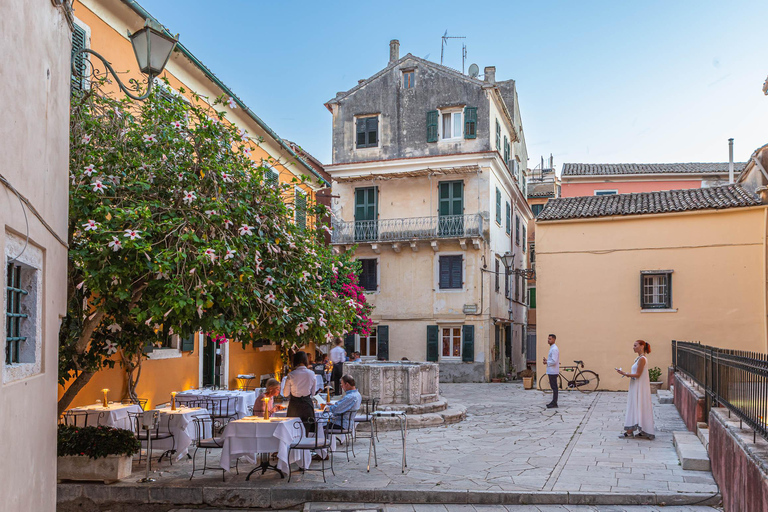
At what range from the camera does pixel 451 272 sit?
91.7 feet

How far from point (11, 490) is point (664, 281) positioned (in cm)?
2072

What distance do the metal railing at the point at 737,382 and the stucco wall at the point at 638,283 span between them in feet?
29.4

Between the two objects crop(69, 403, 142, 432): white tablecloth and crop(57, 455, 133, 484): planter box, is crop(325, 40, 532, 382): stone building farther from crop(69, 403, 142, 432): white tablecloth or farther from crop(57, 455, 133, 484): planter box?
crop(57, 455, 133, 484): planter box

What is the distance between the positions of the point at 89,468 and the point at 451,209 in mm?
20889

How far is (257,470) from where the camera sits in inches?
383

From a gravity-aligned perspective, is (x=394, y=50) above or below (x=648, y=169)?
above

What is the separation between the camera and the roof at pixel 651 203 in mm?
21678

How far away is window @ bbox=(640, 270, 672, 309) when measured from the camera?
2198 centimetres

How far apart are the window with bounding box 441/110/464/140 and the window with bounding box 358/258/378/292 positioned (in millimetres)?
5871

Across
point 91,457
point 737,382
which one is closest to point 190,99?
point 91,457

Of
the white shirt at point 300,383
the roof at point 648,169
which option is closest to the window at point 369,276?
the roof at point 648,169

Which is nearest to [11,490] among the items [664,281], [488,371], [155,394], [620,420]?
[155,394]

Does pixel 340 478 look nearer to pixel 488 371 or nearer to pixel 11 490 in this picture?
pixel 11 490

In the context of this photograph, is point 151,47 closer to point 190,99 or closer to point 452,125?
point 190,99
